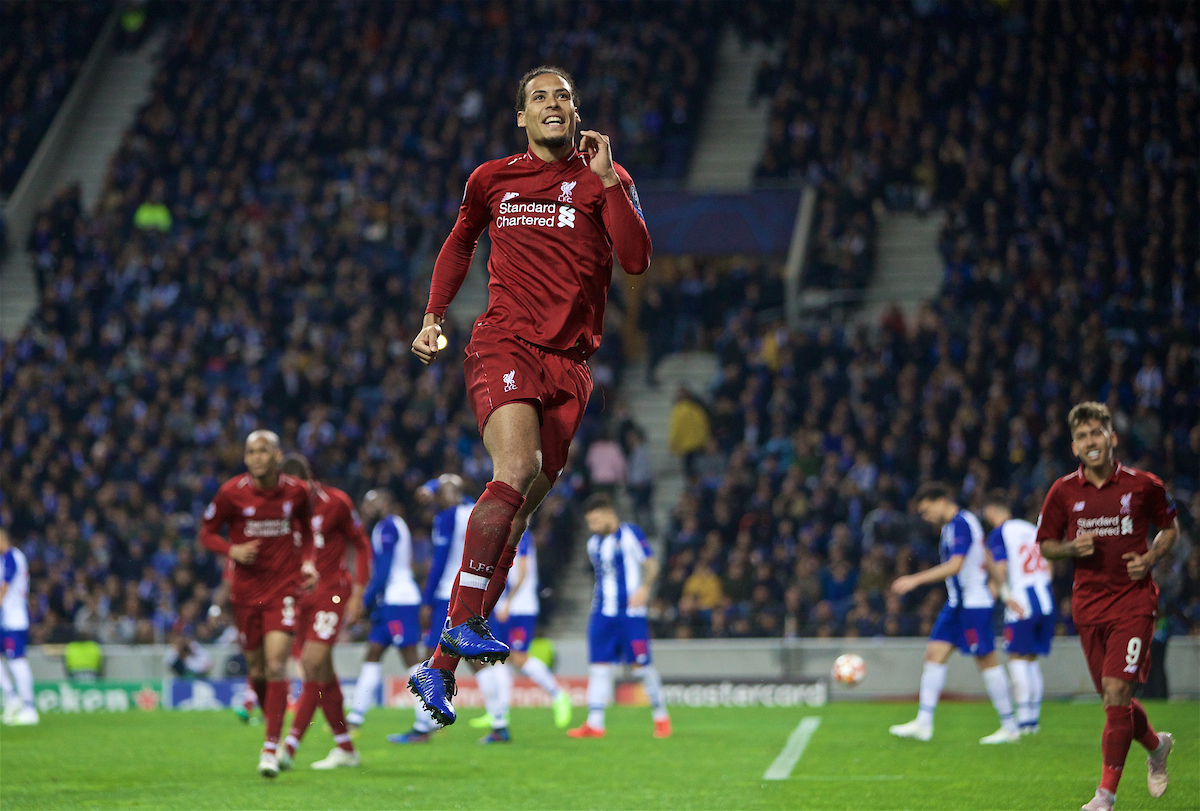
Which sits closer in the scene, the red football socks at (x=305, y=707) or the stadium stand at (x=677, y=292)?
the red football socks at (x=305, y=707)

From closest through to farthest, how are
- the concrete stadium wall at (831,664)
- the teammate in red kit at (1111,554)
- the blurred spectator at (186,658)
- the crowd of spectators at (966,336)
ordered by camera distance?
the teammate in red kit at (1111,554) → the concrete stadium wall at (831,664) → the crowd of spectators at (966,336) → the blurred spectator at (186,658)

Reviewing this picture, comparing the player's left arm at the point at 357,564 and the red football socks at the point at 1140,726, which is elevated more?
the player's left arm at the point at 357,564

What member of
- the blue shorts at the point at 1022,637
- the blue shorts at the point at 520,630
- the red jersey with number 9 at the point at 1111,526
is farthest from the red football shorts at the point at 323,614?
the blue shorts at the point at 1022,637

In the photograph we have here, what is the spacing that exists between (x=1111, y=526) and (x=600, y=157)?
450 cm

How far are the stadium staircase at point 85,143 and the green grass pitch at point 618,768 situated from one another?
14074 mm

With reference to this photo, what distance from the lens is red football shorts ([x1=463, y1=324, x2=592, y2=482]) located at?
226 inches

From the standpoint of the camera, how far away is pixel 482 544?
5605 millimetres

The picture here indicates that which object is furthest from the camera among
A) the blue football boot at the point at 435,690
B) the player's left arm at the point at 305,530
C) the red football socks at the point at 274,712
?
the player's left arm at the point at 305,530

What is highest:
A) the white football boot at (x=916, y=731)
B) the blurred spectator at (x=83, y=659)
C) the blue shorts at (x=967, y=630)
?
the blue shorts at (x=967, y=630)

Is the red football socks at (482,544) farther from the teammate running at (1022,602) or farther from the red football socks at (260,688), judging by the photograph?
the teammate running at (1022,602)

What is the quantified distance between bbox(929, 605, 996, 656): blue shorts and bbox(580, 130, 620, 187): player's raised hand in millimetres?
8793

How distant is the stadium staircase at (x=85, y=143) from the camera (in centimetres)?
2798

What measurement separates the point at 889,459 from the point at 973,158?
6.47 m

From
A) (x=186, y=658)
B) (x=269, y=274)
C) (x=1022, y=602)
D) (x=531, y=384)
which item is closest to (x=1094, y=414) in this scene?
(x=531, y=384)
